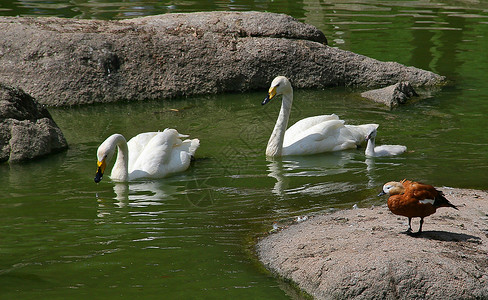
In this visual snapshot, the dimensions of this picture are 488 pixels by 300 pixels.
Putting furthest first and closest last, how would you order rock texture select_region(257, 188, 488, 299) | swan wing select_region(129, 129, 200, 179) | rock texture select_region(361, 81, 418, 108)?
rock texture select_region(361, 81, 418, 108)
swan wing select_region(129, 129, 200, 179)
rock texture select_region(257, 188, 488, 299)

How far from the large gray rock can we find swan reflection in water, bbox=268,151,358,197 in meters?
4.08

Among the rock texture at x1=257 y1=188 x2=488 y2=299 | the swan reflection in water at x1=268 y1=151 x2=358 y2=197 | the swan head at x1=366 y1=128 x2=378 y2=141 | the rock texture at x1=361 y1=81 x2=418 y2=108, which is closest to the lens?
the rock texture at x1=257 y1=188 x2=488 y2=299

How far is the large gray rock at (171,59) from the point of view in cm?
1227

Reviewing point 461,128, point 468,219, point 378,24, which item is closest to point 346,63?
point 461,128

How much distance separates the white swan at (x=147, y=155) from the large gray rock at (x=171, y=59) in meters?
A: 3.82

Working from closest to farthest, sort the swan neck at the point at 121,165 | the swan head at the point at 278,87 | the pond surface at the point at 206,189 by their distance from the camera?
the pond surface at the point at 206,189 < the swan neck at the point at 121,165 < the swan head at the point at 278,87

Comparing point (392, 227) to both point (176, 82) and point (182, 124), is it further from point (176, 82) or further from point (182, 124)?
point (176, 82)

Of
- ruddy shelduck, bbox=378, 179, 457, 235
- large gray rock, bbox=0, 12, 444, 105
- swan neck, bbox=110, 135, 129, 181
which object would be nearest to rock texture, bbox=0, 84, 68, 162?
swan neck, bbox=110, 135, 129, 181

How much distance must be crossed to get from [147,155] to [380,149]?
3.04 metres

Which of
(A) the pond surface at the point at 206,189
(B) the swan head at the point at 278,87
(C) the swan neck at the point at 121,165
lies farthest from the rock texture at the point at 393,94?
(C) the swan neck at the point at 121,165

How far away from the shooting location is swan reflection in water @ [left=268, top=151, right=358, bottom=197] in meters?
7.85

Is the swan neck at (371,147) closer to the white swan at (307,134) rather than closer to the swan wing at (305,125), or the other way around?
the white swan at (307,134)

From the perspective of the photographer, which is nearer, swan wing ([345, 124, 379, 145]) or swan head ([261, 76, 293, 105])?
swan head ([261, 76, 293, 105])

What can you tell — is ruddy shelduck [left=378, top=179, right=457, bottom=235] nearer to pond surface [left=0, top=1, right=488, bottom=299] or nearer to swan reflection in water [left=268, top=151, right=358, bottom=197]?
pond surface [left=0, top=1, right=488, bottom=299]
